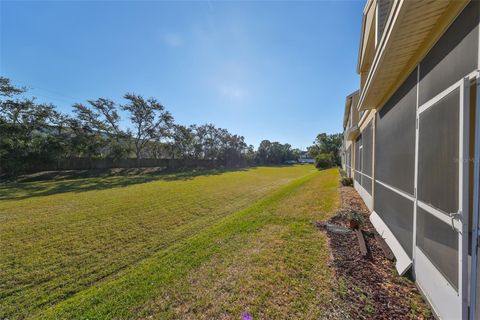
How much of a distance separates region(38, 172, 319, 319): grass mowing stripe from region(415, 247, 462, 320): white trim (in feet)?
10.5

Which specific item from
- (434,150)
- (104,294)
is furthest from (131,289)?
(434,150)

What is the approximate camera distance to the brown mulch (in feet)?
7.18

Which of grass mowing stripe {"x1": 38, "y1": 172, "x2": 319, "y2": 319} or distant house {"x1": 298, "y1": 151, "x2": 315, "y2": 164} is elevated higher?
distant house {"x1": 298, "y1": 151, "x2": 315, "y2": 164}

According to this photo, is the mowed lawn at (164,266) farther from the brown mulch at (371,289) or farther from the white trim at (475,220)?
the white trim at (475,220)

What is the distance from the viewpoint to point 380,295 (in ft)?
8.09

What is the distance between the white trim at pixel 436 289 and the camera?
74.2 inches

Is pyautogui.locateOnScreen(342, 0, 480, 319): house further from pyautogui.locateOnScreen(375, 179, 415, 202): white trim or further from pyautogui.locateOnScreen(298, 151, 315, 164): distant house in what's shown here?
pyautogui.locateOnScreen(298, 151, 315, 164): distant house

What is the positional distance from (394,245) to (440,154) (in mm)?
2376

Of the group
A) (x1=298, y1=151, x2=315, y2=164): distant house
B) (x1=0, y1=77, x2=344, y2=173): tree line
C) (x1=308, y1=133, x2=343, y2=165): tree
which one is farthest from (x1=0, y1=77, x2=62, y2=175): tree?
(x1=298, y1=151, x2=315, y2=164): distant house

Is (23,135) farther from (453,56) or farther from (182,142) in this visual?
(453,56)

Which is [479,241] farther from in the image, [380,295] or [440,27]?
[440,27]

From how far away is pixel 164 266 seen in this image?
352cm

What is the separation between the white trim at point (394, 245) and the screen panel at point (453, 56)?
2422mm

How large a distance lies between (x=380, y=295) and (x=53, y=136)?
2775 cm
